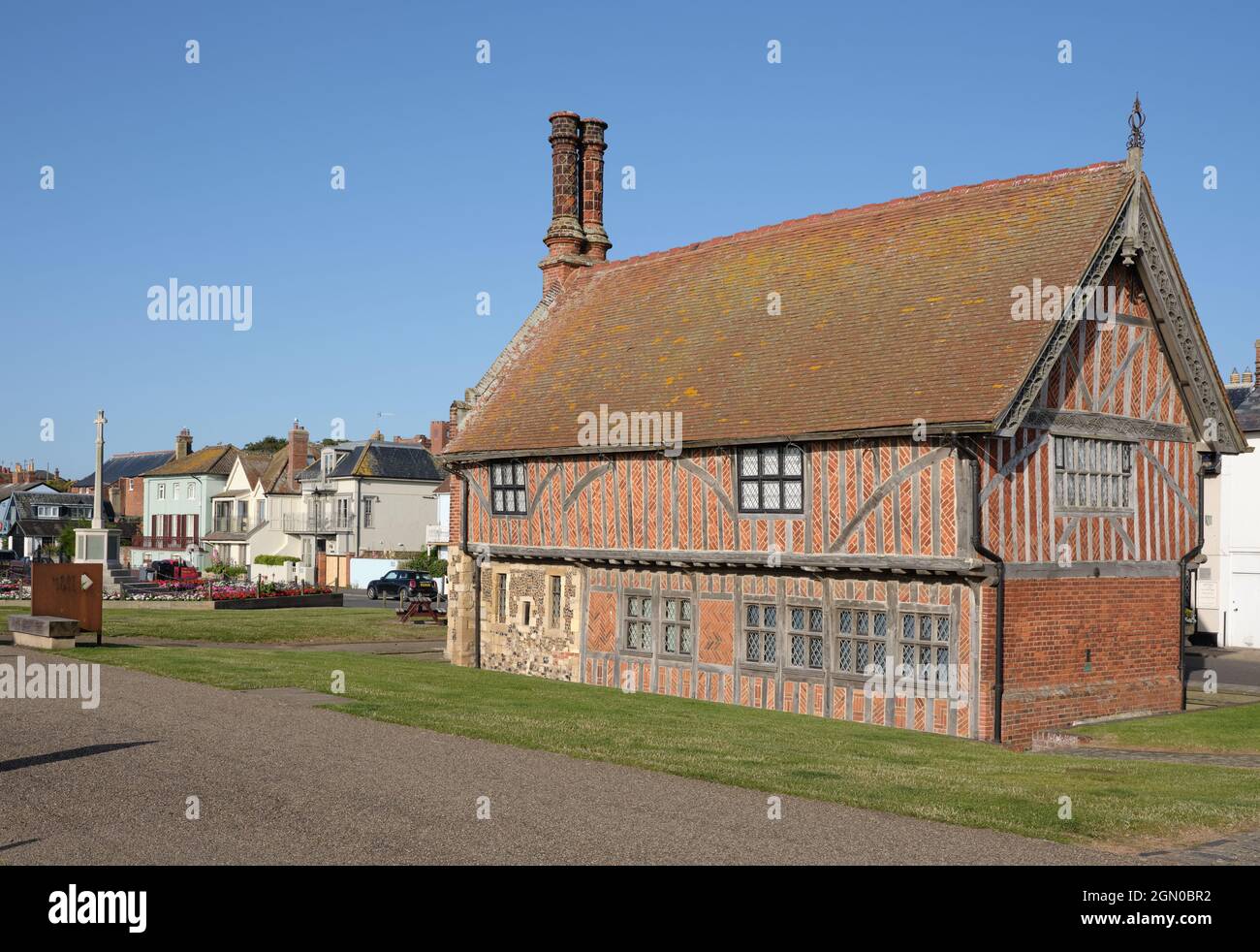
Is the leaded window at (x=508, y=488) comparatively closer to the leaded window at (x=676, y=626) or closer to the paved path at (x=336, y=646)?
the leaded window at (x=676, y=626)

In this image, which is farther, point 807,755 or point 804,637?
point 804,637

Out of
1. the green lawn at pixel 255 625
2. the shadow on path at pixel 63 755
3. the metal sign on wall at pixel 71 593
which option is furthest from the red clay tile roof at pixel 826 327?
the shadow on path at pixel 63 755

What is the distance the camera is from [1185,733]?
19359mm

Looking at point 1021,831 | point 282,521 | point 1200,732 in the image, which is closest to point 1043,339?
point 1200,732

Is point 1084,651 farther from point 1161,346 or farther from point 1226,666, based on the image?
point 1226,666

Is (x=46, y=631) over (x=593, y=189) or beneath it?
beneath

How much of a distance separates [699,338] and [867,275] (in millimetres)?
3806

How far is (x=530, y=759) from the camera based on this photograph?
13.5 meters

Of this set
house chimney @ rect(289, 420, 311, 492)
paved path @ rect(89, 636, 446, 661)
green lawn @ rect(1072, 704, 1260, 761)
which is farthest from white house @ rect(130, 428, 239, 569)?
green lawn @ rect(1072, 704, 1260, 761)

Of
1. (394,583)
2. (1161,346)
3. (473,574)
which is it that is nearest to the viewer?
(1161,346)

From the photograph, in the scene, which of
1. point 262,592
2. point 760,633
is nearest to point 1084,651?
point 760,633

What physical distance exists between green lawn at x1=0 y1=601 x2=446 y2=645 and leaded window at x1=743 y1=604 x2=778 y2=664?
1556 centimetres

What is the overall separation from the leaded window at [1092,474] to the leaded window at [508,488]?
11531mm

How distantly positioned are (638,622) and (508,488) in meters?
5.06
